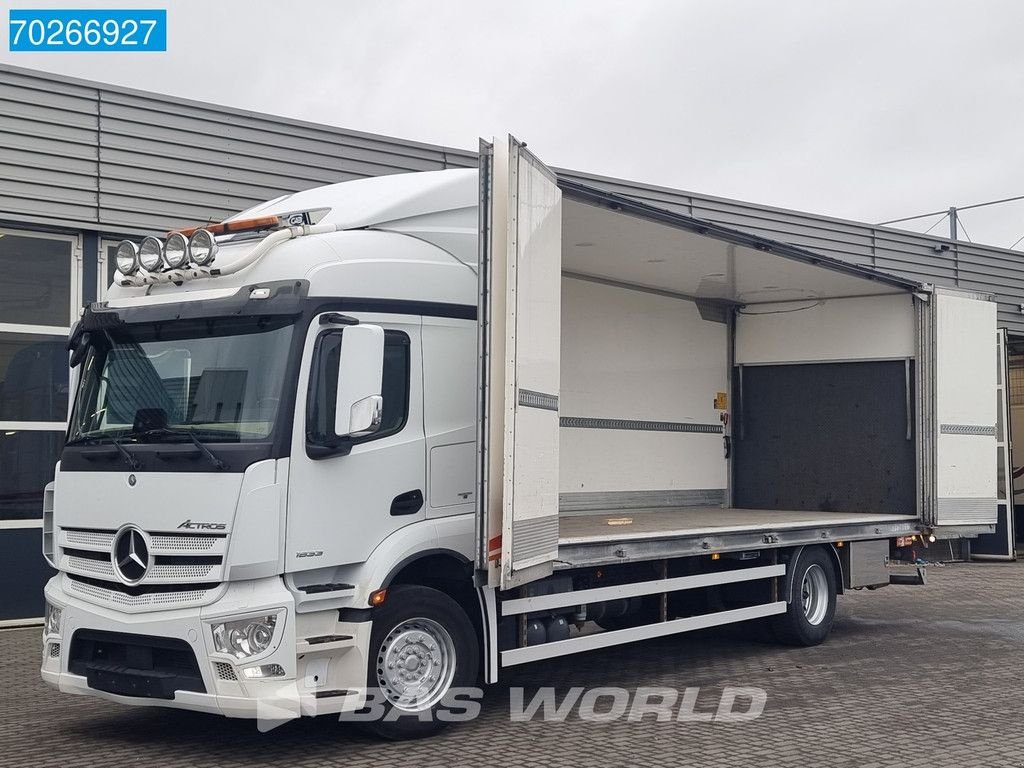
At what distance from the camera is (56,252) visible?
37.4ft

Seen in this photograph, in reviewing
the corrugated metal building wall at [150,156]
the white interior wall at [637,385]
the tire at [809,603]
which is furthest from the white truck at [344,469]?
the corrugated metal building wall at [150,156]

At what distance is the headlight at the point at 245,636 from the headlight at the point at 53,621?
4.44 ft

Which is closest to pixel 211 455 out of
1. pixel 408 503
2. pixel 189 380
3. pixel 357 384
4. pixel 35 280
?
pixel 189 380

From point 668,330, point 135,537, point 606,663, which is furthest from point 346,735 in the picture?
point 668,330

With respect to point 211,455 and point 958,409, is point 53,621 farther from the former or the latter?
point 958,409

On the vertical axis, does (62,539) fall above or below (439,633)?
above

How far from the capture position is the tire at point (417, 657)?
6582 mm

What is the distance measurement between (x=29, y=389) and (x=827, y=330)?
7.96 metres

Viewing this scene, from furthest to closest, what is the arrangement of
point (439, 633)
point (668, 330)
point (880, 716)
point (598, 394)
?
point (668, 330)
point (598, 394)
point (880, 716)
point (439, 633)

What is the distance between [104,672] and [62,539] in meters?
0.93

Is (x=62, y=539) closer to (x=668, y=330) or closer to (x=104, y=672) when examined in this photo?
(x=104, y=672)

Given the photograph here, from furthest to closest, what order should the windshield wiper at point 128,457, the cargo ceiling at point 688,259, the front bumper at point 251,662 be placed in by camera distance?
the cargo ceiling at point 688,259 < the windshield wiper at point 128,457 < the front bumper at point 251,662

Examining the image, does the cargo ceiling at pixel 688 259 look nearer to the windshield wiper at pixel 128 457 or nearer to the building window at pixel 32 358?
the windshield wiper at pixel 128 457

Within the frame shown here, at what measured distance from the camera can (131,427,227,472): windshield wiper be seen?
620 cm
